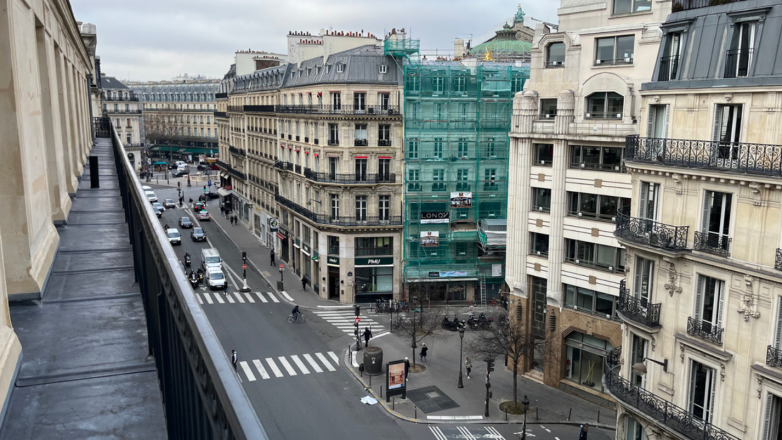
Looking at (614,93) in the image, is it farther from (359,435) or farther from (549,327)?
(359,435)

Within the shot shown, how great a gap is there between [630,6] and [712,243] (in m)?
13.3

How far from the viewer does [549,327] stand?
32.0 metres

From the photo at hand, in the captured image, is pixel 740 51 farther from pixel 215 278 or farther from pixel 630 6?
pixel 215 278

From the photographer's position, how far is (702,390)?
19.7m

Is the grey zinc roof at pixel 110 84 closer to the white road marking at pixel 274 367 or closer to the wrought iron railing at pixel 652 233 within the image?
the white road marking at pixel 274 367

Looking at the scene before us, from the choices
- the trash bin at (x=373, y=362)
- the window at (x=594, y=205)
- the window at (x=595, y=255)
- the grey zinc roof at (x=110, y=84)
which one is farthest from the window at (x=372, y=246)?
the grey zinc roof at (x=110, y=84)

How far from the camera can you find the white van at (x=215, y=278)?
4853 cm

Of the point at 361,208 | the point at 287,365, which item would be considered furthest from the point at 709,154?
the point at 361,208

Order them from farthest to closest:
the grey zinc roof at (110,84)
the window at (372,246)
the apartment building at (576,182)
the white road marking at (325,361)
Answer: the grey zinc roof at (110,84), the window at (372,246), the white road marking at (325,361), the apartment building at (576,182)

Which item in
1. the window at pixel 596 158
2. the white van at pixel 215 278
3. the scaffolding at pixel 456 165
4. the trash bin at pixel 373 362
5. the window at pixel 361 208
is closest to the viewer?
the window at pixel 596 158

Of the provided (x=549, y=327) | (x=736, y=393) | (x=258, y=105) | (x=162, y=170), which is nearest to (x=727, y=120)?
(x=736, y=393)

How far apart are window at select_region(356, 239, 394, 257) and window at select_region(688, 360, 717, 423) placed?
27810mm

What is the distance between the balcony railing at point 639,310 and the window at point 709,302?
1518 mm

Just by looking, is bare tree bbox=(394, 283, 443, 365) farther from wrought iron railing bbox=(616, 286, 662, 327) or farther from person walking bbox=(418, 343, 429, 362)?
wrought iron railing bbox=(616, 286, 662, 327)
